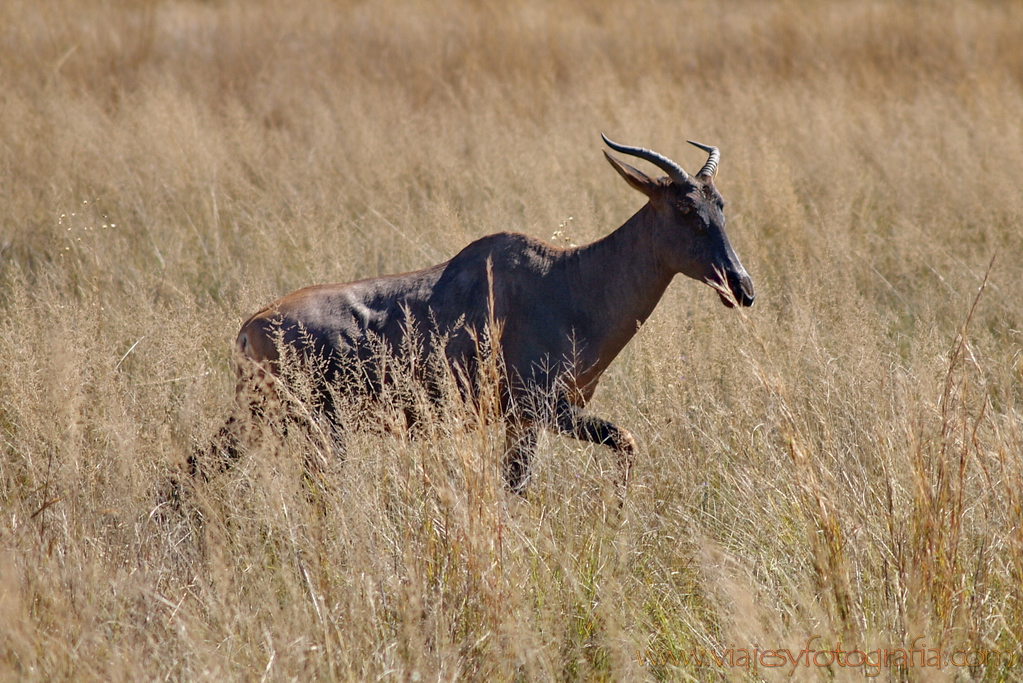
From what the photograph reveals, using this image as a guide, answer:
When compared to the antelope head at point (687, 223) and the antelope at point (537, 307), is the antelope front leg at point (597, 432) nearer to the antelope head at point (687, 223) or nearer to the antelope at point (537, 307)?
the antelope at point (537, 307)

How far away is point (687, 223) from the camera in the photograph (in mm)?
5418

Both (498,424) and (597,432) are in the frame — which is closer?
(498,424)

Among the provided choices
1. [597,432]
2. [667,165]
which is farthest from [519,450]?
[667,165]

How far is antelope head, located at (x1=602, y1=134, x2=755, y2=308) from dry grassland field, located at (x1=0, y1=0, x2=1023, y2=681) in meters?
0.51

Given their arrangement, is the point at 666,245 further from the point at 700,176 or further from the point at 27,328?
the point at 27,328

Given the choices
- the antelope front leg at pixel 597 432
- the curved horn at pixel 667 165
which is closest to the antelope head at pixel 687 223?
the curved horn at pixel 667 165

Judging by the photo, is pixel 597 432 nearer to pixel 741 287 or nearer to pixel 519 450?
pixel 519 450

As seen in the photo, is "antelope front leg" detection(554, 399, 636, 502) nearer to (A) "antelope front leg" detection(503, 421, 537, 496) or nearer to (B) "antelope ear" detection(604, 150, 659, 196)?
(A) "antelope front leg" detection(503, 421, 537, 496)

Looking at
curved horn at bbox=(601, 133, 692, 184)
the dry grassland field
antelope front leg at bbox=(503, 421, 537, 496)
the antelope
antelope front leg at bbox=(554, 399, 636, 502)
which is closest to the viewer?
the dry grassland field

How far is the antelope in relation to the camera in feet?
17.2

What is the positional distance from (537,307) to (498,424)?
3.88 feet

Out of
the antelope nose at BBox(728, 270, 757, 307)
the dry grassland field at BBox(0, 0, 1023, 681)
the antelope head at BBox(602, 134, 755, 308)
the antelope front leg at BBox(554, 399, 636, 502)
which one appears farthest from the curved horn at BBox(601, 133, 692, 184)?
the antelope front leg at BBox(554, 399, 636, 502)

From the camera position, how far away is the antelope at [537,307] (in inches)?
207

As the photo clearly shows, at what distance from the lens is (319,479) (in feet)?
14.2
